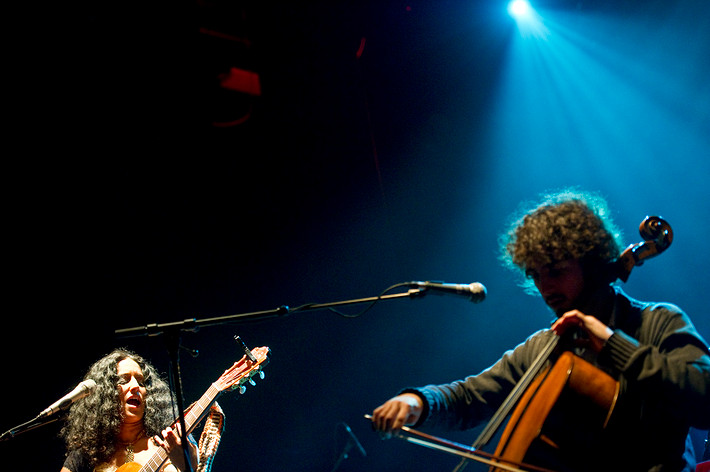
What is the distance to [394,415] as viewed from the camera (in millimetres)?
2088

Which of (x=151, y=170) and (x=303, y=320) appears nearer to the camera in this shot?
(x=151, y=170)

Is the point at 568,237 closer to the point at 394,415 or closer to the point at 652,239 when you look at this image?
the point at 652,239

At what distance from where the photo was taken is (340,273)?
5133mm

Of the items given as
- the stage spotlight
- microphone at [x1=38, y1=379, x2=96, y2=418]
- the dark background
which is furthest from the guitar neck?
the stage spotlight

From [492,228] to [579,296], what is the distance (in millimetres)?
3258

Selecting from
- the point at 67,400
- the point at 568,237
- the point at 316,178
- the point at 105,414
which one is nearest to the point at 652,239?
the point at 568,237

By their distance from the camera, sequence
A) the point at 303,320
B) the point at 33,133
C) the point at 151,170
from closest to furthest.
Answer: the point at 33,133
the point at 151,170
the point at 303,320

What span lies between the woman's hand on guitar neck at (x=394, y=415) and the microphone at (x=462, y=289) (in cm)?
54

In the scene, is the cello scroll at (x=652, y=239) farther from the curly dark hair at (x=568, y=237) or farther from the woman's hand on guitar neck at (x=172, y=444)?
the woman's hand on guitar neck at (x=172, y=444)

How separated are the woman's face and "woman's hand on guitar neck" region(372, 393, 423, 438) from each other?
218 cm

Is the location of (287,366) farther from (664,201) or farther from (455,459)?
(664,201)

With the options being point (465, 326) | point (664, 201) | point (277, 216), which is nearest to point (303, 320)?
point (277, 216)

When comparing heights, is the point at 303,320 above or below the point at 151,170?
below

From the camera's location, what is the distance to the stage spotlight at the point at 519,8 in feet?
17.5
